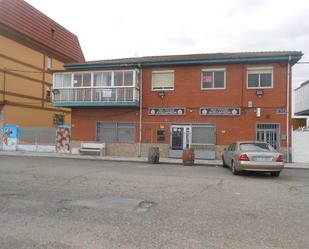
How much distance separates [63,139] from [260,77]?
49.5 ft

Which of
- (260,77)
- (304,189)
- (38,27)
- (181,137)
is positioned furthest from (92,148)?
(38,27)

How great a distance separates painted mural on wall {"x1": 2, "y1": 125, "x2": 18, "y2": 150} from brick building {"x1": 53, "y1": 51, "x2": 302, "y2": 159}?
5.33 m

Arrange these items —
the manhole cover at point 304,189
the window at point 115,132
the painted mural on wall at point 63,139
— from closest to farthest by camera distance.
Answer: the manhole cover at point 304,189 < the window at point 115,132 < the painted mural on wall at point 63,139

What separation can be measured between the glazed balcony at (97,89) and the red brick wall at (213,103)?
993 mm

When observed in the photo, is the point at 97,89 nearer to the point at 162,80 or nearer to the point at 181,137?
the point at 162,80

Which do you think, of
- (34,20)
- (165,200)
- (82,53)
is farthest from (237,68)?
(82,53)

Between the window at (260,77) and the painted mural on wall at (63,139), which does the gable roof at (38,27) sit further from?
the window at (260,77)

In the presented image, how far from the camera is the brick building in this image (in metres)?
22.9

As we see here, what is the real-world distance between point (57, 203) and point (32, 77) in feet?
94.3

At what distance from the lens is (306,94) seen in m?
31.8

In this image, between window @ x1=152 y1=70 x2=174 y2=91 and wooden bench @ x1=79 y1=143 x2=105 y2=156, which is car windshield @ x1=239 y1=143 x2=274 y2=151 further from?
wooden bench @ x1=79 y1=143 x2=105 y2=156

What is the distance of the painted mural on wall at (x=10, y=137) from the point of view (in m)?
29.0

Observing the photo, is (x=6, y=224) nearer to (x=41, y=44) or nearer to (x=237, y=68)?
(x=237, y=68)

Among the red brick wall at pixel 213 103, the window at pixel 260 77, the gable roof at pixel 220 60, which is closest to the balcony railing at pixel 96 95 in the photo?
the red brick wall at pixel 213 103
